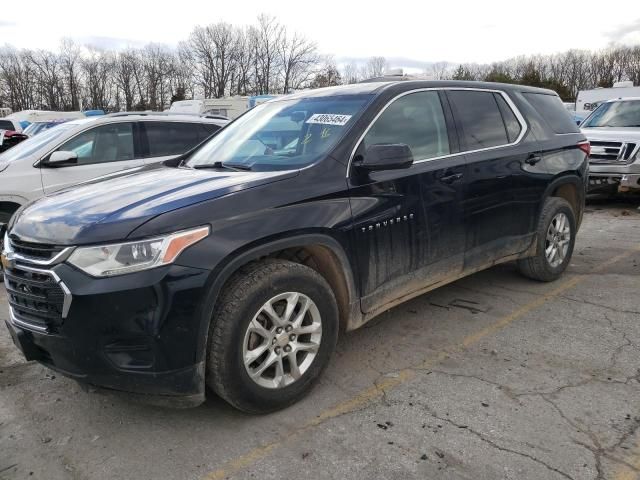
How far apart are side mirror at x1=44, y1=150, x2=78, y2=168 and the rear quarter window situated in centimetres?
504

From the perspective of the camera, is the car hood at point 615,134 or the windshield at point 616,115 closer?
the car hood at point 615,134

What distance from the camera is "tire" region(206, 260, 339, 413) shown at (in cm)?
263

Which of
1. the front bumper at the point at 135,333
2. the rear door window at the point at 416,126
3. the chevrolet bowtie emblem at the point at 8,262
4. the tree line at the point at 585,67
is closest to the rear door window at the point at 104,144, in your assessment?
the chevrolet bowtie emblem at the point at 8,262

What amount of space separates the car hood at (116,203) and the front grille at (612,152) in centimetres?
832

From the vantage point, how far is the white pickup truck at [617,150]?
9125 mm

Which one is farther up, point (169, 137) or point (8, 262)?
point (169, 137)

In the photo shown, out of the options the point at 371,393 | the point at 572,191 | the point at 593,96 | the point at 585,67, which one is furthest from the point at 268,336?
the point at 585,67

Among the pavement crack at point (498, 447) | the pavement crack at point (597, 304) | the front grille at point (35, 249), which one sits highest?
the front grille at point (35, 249)

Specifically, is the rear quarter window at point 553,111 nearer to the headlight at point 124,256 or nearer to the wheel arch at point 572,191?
the wheel arch at point 572,191

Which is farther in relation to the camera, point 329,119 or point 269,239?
point 329,119

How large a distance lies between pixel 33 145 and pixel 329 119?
474 cm

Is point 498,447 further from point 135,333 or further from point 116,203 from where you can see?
point 116,203

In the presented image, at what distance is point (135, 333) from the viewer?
244cm

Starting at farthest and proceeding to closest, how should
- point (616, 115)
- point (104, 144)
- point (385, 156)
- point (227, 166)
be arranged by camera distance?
point (616, 115) → point (104, 144) → point (227, 166) → point (385, 156)
